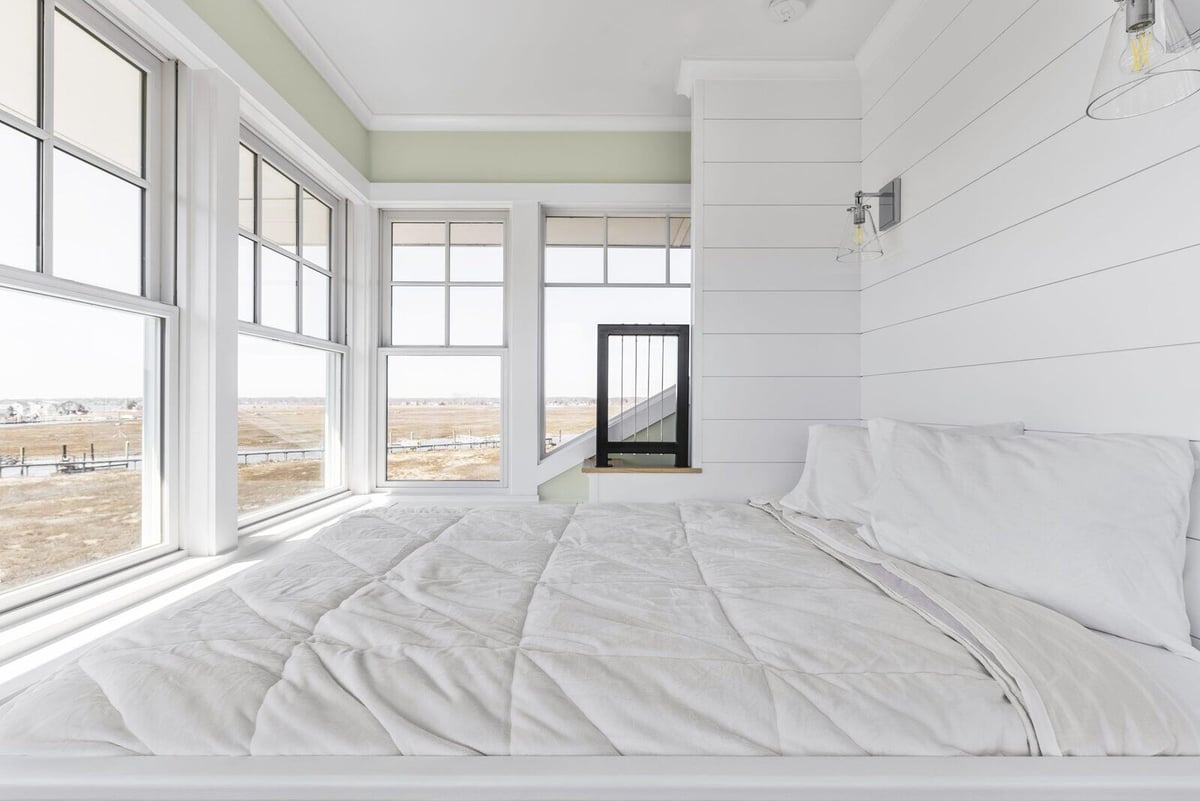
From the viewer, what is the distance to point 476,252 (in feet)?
10.9

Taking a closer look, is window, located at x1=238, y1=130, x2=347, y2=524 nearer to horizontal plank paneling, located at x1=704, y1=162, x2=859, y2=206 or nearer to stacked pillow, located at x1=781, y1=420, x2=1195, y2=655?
horizontal plank paneling, located at x1=704, y1=162, x2=859, y2=206

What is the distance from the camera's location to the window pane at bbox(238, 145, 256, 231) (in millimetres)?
2221

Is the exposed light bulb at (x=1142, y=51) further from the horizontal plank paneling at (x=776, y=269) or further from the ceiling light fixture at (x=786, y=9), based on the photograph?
the horizontal plank paneling at (x=776, y=269)

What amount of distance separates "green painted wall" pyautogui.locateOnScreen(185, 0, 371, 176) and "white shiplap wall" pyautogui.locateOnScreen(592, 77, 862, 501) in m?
1.75

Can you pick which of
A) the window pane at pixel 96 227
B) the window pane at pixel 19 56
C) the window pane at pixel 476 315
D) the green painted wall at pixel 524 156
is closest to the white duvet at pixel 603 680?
the window pane at pixel 96 227

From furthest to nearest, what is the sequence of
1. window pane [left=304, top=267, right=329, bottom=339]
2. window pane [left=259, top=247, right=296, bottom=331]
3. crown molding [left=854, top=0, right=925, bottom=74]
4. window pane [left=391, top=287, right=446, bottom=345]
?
window pane [left=391, top=287, right=446, bottom=345], window pane [left=304, top=267, right=329, bottom=339], window pane [left=259, top=247, right=296, bottom=331], crown molding [left=854, top=0, right=925, bottom=74]

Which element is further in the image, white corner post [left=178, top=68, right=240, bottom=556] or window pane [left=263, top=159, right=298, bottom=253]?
window pane [left=263, top=159, right=298, bottom=253]

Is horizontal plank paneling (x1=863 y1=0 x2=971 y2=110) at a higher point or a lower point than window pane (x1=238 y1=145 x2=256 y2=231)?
higher

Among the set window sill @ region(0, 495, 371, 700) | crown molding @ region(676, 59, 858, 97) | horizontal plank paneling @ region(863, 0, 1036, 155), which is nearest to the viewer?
window sill @ region(0, 495, 371, 700)

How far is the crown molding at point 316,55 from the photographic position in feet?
7.23

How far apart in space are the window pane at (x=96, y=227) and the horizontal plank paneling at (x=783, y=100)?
7.49ft

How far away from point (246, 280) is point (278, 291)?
24cm

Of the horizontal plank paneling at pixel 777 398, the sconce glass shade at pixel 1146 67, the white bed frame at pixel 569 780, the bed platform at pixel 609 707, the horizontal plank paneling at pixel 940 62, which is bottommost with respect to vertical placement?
the white bed frame at pixel 569 780

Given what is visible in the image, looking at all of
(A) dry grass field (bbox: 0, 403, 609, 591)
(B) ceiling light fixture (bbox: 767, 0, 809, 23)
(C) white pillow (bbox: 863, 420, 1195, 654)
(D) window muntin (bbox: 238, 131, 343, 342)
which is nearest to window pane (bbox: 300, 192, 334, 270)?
(D) window muntin (bbox: 238, 131, 343, 342)
